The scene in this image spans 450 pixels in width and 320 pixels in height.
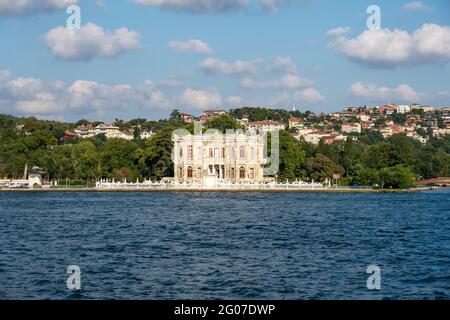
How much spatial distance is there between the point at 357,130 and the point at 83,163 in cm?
10133

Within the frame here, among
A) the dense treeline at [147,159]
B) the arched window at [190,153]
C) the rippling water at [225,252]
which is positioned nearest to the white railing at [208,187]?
the arched window at [190,153]

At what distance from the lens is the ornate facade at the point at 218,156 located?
2901 inches

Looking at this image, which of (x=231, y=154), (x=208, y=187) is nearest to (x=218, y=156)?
(x=231, y=154)

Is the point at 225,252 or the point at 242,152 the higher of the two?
the point at 242,152

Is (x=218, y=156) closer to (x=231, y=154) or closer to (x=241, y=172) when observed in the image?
(x=231, y=154)

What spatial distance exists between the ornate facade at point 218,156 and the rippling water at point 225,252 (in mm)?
29976

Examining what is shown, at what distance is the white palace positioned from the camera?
73.7 metres

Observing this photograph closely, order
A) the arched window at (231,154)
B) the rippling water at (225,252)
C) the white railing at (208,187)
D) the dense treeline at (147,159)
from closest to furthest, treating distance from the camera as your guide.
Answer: the rippling water at (225,252), the white railing at (208,187), the arched window at (231,154), the dense treeline at (147,159)

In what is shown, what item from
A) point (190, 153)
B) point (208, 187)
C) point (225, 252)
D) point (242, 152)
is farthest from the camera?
point (190, 153)

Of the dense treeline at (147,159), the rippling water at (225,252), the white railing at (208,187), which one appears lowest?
the rippling water at (225,252)

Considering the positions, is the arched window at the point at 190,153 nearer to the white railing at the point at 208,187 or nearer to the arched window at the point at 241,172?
the white railing at the point at 208,187

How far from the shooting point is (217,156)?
74.5m

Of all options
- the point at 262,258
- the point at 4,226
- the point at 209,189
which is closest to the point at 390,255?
the point at 262,258

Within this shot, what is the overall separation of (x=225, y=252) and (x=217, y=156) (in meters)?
49.9
